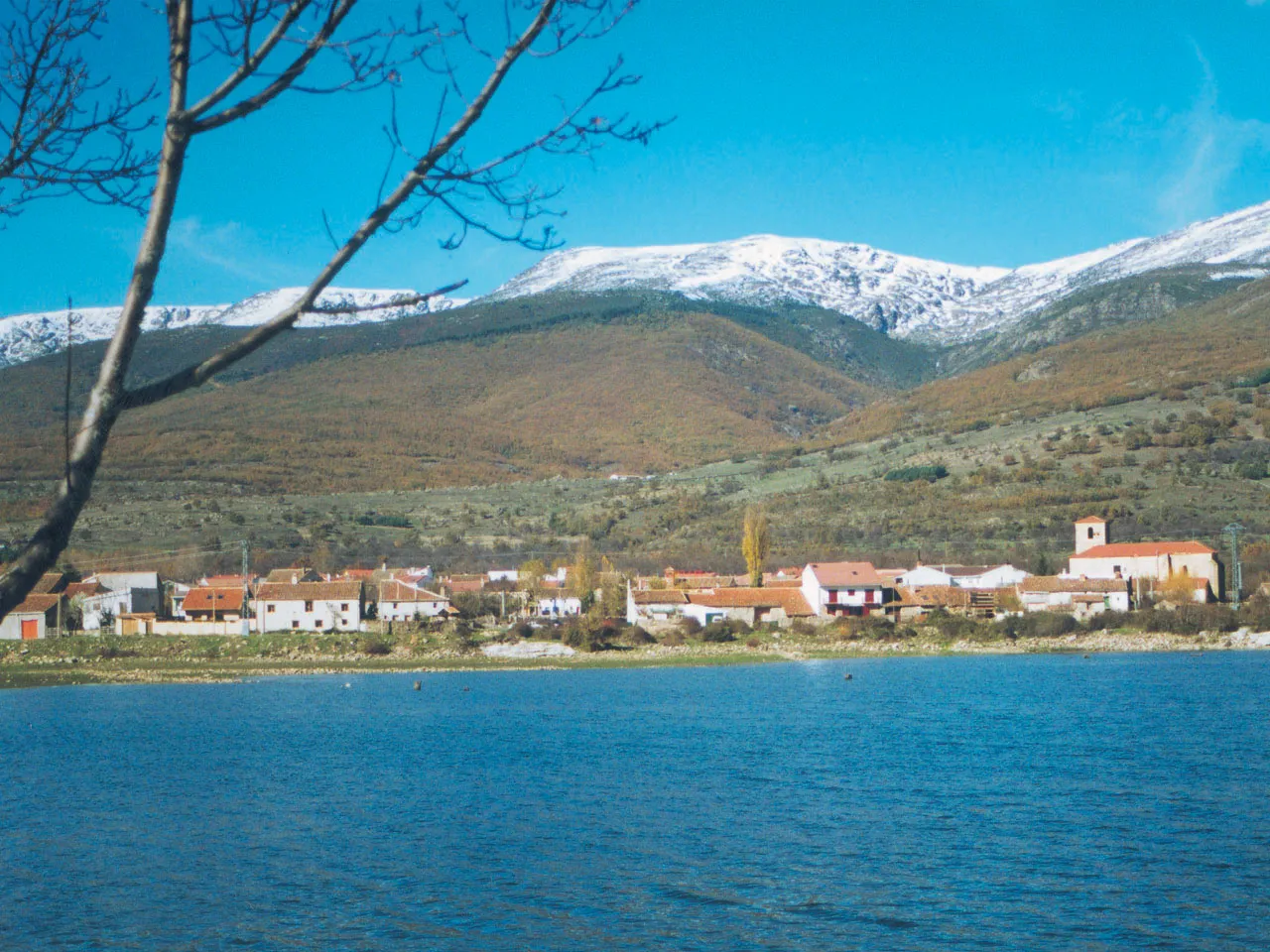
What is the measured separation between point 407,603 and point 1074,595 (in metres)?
31.4

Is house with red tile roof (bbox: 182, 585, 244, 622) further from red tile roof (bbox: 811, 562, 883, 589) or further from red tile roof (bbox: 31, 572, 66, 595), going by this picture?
red tile roof (bbox: 811, 562, 883, 589)

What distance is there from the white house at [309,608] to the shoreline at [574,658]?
655 centimetres

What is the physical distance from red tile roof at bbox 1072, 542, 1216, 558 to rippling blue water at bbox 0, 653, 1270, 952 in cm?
2984

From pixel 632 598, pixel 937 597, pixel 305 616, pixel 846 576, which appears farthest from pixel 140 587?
pixel 937 597

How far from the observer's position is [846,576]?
63.6 metres

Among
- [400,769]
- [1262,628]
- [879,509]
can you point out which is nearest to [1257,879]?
[400,769]

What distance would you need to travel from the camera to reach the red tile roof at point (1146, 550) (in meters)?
65.2

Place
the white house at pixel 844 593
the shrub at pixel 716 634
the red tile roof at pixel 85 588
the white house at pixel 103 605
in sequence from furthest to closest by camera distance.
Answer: the white house at pixel 844 593 → the red tile roof at pixel 85 588 → the white house at pixel 103 605 → the shrub at pixel 716 634

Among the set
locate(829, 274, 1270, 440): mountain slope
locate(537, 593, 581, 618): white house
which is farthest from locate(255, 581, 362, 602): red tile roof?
locate(829, 274, 1270, 440): mountain slope

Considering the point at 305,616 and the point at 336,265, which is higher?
the point at 336,265

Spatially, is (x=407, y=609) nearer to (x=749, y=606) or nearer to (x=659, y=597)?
(x=659, y=597)

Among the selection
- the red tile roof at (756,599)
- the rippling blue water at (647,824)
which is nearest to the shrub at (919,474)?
the red tile roof at (756,599)

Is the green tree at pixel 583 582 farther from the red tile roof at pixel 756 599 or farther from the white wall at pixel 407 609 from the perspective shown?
the white wall at pixel 407 609

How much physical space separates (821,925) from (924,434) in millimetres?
118183
